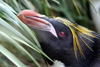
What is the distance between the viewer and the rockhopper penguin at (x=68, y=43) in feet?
4.48

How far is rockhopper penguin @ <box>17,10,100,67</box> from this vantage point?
1365 mm

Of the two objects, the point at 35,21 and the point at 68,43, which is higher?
the point at 35,21

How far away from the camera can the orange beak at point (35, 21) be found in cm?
129

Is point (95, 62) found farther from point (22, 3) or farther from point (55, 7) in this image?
point (55, 7)

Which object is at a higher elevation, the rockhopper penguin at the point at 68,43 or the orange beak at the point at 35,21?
the orange beak at the point at 35,21

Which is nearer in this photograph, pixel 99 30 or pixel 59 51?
pixel 59 51

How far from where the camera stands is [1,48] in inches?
38.9

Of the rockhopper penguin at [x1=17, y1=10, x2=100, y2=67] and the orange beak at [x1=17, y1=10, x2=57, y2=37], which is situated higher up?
the orange beak at [x1=17, y1=10, x2=57, y2=37]

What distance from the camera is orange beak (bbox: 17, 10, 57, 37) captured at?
1.29 metres

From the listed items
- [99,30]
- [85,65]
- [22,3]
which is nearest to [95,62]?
[85,65]

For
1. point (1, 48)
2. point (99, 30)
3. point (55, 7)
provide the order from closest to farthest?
1. point (1, 48)
2. point (55, 7)
3. point (99, 30)

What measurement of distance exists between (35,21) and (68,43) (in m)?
0.29

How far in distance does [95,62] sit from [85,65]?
0.25 feet

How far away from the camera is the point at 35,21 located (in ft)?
4.34
